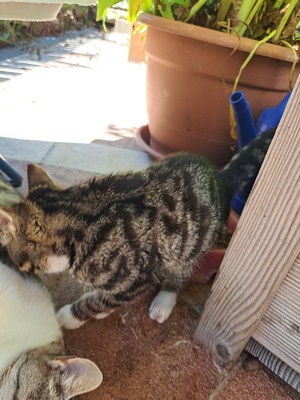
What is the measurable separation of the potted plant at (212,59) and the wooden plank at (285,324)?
100 centimetres

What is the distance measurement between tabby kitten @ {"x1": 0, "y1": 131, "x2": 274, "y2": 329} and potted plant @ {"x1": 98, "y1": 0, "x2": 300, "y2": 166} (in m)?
0.59

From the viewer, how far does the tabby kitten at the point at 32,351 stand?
91 centimetres

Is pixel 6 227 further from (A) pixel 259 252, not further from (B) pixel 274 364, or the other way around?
(B) pixel 274 364

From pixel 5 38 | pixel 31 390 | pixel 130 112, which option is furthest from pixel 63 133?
pixel 5 38

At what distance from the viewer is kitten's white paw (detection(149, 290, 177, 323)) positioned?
1306mm

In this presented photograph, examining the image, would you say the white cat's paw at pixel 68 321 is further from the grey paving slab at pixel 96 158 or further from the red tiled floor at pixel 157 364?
the grey paving slab at pixel 96 158

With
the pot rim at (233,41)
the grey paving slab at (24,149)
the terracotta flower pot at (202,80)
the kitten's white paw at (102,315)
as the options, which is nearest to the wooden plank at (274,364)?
the kitten's white paw at (102,315)

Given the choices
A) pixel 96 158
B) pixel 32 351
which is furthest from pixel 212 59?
pixel 32 351

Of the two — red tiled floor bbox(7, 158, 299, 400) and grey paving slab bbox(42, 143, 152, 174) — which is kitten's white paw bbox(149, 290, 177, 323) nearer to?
red tiled floor bbox(7, 158, 299, 400)

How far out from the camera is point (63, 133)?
2400 mm

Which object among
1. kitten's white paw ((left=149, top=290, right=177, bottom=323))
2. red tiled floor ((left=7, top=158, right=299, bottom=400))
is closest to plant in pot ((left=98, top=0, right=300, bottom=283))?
kitten's white paw ((left=149, top=290, right=177, bottom=323))

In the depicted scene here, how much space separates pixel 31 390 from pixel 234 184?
96 cm

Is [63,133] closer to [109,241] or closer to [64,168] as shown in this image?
[64,168]

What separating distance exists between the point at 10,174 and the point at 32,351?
0.93m
